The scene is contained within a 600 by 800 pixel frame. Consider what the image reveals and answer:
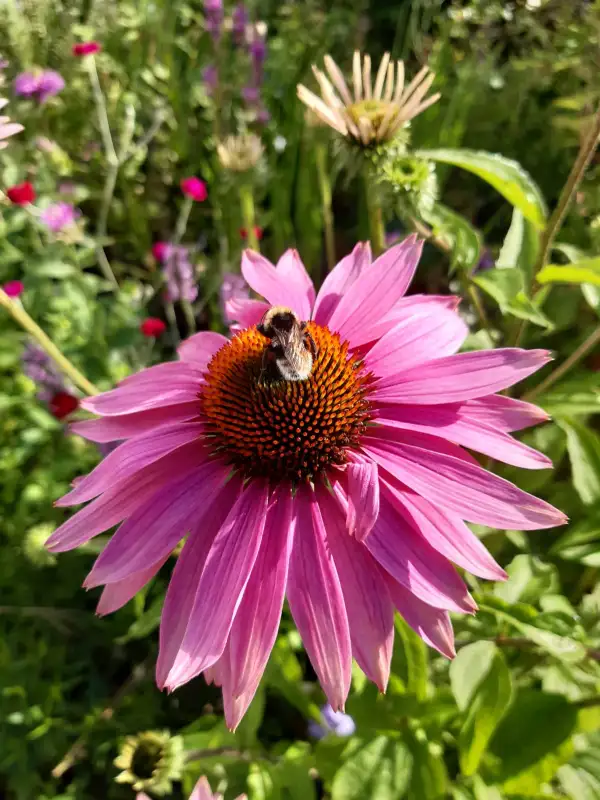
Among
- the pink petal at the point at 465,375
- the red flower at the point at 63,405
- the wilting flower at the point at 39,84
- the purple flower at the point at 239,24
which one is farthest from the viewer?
the purple flower at the point at 239,24

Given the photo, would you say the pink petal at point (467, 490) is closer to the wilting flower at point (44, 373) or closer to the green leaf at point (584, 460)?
the green leaf at point (584, 460)

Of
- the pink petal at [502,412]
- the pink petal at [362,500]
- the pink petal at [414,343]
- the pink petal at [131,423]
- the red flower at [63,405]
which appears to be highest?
the pink petal at [131,423]

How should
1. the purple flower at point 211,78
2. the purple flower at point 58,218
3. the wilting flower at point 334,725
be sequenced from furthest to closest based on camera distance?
the purple flower at point 211,78, the purple flower at point 58,218, the wilting flower at point 334,725

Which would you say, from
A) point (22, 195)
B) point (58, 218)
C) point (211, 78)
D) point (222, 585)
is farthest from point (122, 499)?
point (211, 78)

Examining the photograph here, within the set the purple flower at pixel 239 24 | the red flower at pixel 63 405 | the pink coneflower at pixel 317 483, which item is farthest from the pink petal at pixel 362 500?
the purple flower at pixel 239 24

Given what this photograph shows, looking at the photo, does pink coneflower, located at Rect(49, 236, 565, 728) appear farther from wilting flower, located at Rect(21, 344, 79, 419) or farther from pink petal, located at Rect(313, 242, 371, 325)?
wilting flower, located at Rect(21, 344, 79, 419)

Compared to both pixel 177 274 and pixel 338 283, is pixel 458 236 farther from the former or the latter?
pixel 177 274

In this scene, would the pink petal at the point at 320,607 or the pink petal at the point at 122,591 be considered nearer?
the pink petal at the point at 320,607

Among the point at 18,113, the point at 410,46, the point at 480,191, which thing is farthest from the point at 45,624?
the point at 410,46

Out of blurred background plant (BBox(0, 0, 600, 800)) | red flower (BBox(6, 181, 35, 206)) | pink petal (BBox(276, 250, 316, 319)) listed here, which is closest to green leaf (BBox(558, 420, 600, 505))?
blurred background plant (BBox(0, 0, 600, 800))
